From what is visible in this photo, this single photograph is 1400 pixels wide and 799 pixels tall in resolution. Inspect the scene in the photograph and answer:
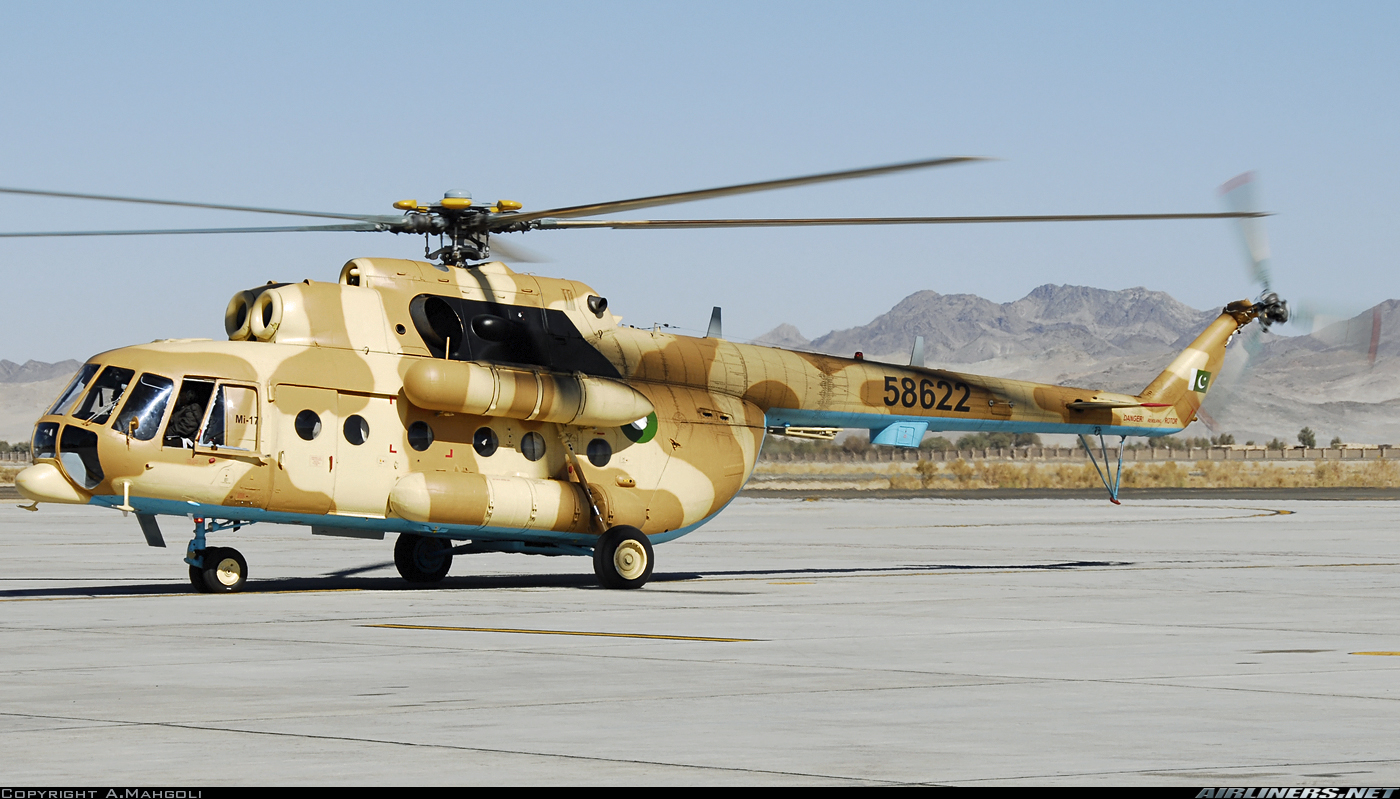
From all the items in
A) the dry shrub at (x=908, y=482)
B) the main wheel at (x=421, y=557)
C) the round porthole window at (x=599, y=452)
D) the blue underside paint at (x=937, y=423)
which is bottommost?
the dry shrub at (x=908, y=482)

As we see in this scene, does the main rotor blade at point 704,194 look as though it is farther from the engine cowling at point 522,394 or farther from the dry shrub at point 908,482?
the dry shrub at point 908,482

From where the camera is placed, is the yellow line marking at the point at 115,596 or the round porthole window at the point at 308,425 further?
the round porthole window at the point at 308,425

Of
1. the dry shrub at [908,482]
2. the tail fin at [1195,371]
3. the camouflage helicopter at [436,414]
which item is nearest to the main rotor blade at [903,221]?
the camouflage helicopter at [436,414]

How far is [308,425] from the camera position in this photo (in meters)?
20.3

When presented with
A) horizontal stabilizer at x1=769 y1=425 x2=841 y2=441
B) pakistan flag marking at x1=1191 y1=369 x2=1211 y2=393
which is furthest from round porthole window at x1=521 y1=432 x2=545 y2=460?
pakistan flag marking at x1=1191 y1=369 x2=1211 y2=393

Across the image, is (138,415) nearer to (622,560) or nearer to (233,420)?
(233,420)

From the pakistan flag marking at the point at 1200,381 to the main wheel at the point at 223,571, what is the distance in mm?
17180

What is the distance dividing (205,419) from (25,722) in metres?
10.2

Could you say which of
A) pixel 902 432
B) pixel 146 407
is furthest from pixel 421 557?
pixel 902 432

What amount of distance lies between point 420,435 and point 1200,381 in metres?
15.2

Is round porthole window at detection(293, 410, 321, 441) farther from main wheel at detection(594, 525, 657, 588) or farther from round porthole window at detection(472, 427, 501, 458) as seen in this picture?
main wheel at detection(594, 525, 657, 588)

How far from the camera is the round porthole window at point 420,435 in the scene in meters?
21.0

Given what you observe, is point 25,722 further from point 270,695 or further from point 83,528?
point 83,528


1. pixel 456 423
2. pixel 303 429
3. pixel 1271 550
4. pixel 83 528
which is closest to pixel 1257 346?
pixel 1271 550
